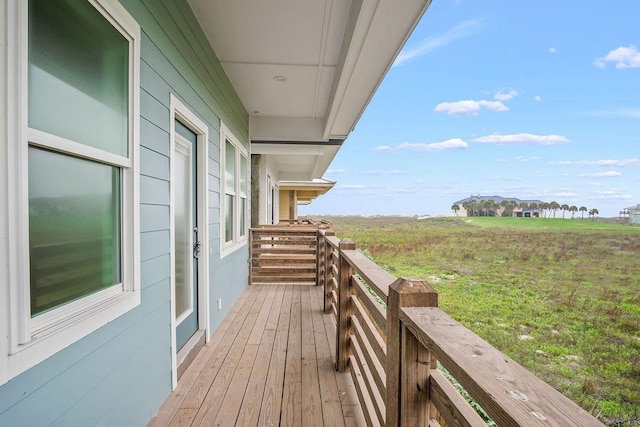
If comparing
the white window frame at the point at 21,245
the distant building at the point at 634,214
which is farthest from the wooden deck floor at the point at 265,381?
the distant building at the point at 634,214

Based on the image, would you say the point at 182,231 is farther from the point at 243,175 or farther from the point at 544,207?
the point at 544,207

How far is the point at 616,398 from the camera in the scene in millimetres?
6664

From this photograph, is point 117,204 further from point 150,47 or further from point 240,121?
point 240,121

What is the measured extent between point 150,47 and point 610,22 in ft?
76.2

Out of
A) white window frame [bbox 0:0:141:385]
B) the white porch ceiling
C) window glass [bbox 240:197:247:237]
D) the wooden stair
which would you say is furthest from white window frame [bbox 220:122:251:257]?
white window frame [bbox 0:0:141:385]

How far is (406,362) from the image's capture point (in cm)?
109

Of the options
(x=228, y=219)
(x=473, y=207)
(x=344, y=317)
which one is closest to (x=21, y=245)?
(x=344, y=317)

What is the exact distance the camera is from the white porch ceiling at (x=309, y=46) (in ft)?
7.54

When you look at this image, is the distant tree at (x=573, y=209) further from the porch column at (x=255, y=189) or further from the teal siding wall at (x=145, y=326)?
the teal siding wall at (x=145, y=326)

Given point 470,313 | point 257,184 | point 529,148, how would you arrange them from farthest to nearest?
point 529,148 < point 470,313 < point 257,184

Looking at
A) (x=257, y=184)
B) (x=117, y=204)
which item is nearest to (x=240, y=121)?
(x=257, y=184)

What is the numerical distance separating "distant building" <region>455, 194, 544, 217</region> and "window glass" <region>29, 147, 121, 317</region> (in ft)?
67.8

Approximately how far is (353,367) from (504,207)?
21281 mm

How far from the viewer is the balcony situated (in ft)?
2.10
